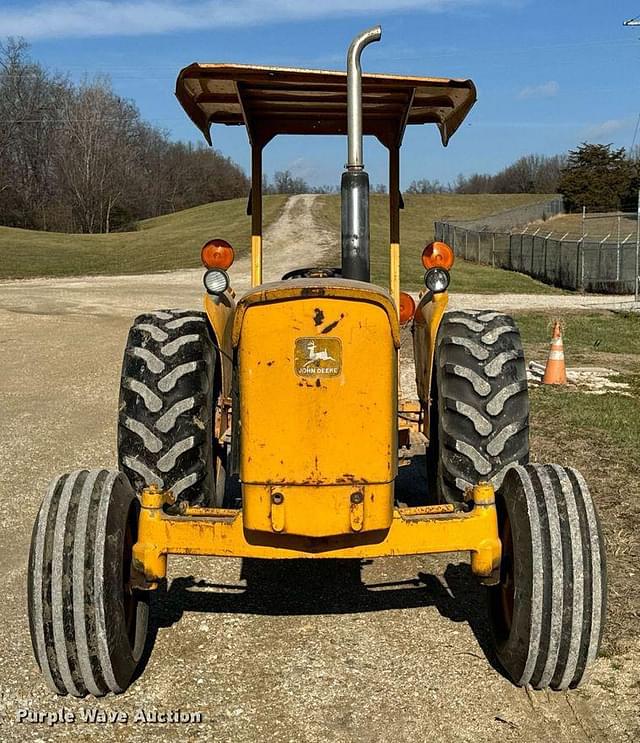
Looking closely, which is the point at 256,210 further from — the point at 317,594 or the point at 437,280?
the point at 317,594

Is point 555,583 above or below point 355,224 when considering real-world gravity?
below

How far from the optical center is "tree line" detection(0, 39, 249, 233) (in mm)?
71250

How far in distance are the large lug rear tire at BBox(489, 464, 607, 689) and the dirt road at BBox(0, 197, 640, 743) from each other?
23cm

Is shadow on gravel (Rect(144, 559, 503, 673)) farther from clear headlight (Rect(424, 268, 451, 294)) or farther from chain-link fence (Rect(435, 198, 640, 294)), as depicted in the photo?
chain-link fence (Rect(435, 198, 640, 294))

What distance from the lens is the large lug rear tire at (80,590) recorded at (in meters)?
3.33

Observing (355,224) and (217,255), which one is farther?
(217,255)

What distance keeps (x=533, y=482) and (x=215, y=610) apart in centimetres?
180

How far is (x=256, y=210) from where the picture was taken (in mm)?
5695

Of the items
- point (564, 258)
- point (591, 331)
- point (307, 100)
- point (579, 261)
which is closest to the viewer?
point (307, 100)

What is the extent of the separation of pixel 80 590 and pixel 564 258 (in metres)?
28.7

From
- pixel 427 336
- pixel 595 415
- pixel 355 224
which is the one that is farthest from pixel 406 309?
pixel 595 415

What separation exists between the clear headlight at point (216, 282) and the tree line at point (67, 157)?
6863 centimetres

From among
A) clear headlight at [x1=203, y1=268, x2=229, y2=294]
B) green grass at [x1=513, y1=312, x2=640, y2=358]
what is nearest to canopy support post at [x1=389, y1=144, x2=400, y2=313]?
clear headlight at [x1=203, y1=268, x2=229, y2=294]

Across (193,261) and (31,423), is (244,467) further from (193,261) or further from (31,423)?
(193,261)
